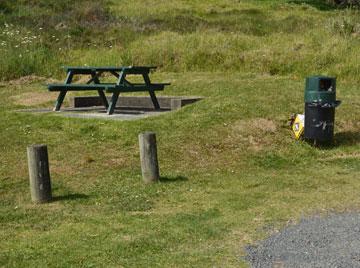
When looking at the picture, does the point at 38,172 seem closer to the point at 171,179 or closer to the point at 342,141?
the point at 171,179

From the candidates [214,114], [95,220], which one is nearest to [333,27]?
[214,114]

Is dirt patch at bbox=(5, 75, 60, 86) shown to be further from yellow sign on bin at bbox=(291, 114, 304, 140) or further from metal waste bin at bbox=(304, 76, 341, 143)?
metal waste bin at bbox=(304, 76, 341, 143)

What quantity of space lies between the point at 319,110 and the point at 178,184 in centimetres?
290

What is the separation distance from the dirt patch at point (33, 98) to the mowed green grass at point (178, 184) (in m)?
2.76

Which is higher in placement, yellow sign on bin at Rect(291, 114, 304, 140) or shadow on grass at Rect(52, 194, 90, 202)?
yellow sign on bin at Rect(291, 114, 304, 140)

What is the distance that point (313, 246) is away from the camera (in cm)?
560

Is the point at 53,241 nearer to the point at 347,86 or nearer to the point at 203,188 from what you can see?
the point at 203,188

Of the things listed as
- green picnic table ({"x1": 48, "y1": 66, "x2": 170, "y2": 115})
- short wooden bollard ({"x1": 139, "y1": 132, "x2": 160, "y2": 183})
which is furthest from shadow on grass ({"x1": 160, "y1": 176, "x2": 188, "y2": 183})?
green picnic table ({"x1": 48, "y1": 66, "x2": 170, "y2": 115})

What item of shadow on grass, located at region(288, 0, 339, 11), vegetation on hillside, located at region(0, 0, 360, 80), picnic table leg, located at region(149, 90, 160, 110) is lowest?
picnic table leg, located at region(149, 90, 160, 110)

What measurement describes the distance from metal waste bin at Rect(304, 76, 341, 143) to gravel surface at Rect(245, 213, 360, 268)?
343 cm

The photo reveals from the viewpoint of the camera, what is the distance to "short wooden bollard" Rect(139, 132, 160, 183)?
8.01 m

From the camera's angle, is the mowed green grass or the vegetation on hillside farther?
the vegetation on hillside

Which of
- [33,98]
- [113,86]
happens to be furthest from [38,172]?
[33,98]

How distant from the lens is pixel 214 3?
98.4 feet
